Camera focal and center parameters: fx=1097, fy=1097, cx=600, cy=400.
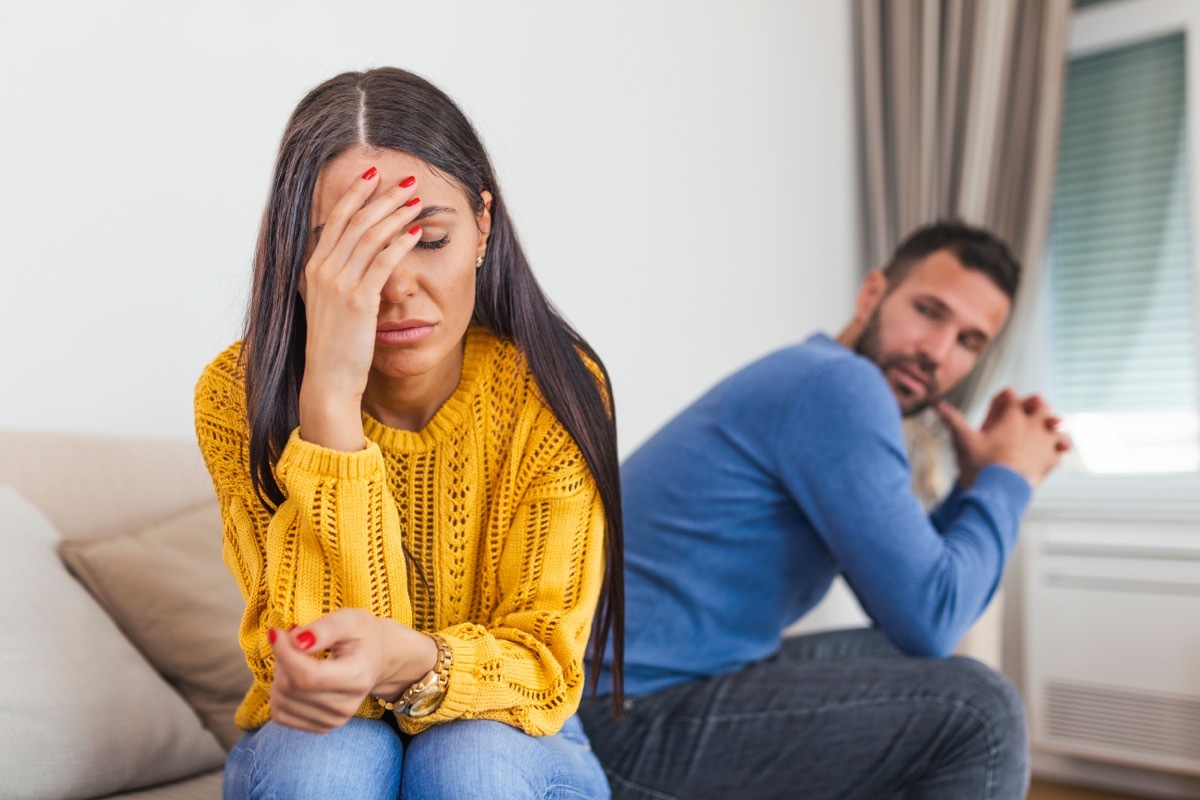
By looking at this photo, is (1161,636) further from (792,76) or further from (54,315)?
(54,315)

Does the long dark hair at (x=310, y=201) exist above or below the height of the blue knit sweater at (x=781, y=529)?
above

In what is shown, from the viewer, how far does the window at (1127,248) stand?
297 cm

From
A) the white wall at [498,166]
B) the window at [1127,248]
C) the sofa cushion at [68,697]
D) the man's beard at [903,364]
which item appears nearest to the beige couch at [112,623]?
the sofa cushion at [68,697]

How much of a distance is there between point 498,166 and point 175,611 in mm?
1109

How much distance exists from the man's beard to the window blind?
54.7 inches

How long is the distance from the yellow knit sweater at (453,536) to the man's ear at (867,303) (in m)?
0.97

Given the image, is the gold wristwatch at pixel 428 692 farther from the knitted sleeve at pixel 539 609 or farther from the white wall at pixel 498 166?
the white wall at pixel 498 166

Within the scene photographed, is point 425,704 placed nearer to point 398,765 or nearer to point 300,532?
point 398,765

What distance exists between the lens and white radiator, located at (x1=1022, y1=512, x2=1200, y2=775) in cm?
263

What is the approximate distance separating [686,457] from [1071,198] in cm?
212

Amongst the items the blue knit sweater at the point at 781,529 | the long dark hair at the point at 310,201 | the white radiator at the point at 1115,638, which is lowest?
the white radiator at the point at 1115,638

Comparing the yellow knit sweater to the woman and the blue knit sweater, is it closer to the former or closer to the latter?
the woman

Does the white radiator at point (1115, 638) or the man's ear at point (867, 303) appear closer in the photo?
the man's ear at point (867, 303)

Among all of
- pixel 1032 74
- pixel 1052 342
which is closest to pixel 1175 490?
pixel 1052 342
